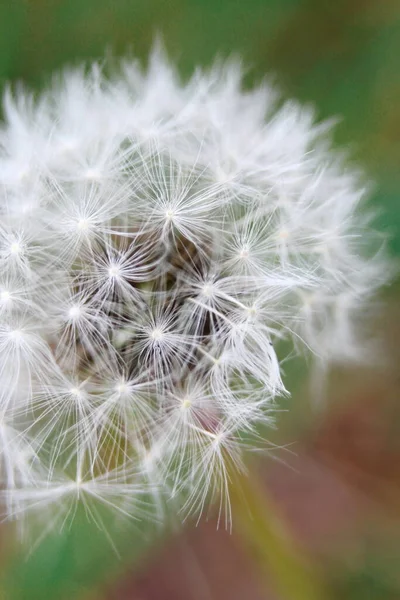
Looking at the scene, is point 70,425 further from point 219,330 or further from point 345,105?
point 345,105

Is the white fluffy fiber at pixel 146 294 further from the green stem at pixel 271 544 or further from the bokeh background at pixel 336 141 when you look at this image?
the bokeh background at pixel 336 141

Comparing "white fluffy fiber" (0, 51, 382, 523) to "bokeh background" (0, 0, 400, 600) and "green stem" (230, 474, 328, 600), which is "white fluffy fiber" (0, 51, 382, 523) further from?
"bokeh background" (0, 0, 400, 600)

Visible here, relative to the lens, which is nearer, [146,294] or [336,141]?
[146,294]

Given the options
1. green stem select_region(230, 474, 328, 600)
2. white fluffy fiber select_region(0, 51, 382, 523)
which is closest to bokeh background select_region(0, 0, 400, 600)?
green stem select_region(230, 474, 328, 600)

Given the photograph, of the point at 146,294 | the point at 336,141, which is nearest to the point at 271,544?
the point at 146,294

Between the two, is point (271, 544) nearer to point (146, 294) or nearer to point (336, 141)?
point (146, 294)

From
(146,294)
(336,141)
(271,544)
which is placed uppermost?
(336,141)

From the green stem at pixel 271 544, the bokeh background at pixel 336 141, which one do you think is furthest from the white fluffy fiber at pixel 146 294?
the bokeh background at pixel 336 141
